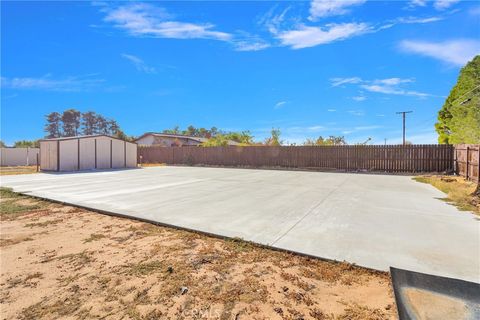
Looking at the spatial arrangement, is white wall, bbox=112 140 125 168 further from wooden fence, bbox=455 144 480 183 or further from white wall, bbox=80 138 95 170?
wooden fence, bbox=455 144 480 183

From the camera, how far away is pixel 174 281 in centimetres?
226

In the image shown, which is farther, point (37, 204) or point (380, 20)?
point (380, 20)

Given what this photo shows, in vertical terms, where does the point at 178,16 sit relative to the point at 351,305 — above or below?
above

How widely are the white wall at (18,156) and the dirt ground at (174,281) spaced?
25521 millimetres

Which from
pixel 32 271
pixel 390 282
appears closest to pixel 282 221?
pixel 390 282

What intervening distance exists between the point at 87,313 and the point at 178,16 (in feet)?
31.9

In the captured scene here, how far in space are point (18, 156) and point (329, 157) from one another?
91.1 feet

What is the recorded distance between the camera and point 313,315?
5.86ft

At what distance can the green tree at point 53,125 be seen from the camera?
40938 mm

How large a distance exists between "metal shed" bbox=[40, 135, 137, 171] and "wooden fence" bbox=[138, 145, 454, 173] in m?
4.11

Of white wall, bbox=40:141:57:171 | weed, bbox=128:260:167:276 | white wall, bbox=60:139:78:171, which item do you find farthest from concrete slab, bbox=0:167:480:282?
white wall, bbox=40:141:57:171

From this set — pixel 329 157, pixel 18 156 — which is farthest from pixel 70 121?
pixel 329 157

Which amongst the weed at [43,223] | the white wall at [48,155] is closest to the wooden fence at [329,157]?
the white wall at [48,155]

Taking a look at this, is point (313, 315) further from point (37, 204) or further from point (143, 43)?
point (143, 43)
